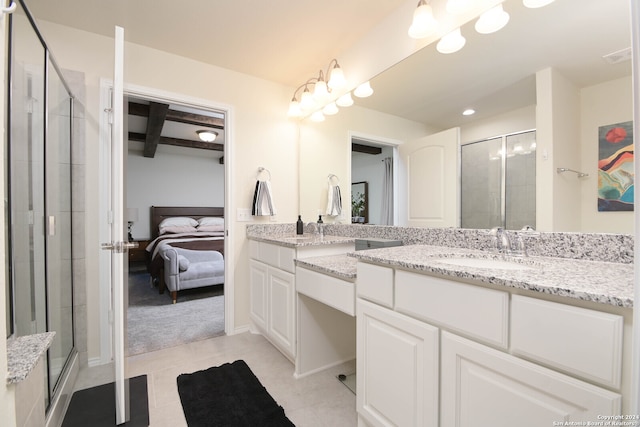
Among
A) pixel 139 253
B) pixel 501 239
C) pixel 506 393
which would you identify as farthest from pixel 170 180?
pixel 506 393

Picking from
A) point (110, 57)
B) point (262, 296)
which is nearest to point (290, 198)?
point (262, 296)

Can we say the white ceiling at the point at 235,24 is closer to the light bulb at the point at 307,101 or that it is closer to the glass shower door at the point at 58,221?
the light bulb at the point at 307,101

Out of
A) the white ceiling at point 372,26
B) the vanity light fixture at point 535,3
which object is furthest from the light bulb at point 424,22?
the vanity light fixture at point 535,3

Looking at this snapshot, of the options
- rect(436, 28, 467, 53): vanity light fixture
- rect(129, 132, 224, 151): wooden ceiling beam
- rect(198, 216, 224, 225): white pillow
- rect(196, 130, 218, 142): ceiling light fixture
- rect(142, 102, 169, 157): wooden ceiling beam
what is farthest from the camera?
rect(198, 216, 224, 225): white pillow

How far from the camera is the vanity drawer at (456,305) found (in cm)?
81

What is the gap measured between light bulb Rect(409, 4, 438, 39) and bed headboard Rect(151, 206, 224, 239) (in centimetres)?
543

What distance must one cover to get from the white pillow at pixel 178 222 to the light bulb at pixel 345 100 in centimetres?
429

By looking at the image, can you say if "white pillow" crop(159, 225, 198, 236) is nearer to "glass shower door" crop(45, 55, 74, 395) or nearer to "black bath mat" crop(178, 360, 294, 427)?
"glass shower door" crop(45, 55, 74, 395)

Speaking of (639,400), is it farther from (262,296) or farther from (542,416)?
(262,296)

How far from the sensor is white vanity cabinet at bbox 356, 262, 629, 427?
2.17 feet

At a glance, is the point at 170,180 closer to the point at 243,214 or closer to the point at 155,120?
the point at 155,120

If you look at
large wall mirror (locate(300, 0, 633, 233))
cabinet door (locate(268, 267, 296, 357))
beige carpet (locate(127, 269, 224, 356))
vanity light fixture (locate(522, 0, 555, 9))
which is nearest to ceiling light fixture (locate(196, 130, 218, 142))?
beige carpet (locate(127, 269, 224, 356))

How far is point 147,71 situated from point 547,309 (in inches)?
110

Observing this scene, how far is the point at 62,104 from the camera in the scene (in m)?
1.80
